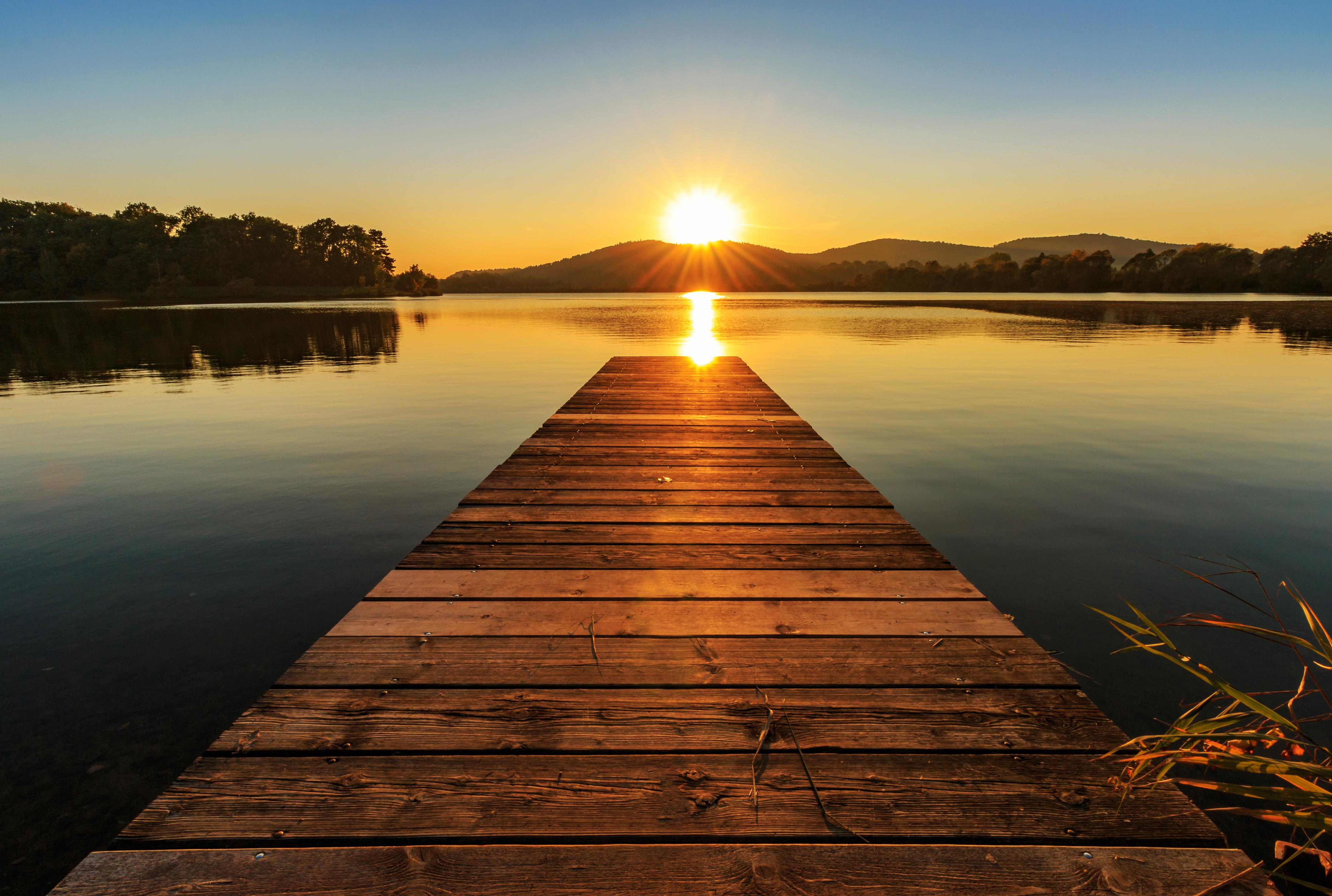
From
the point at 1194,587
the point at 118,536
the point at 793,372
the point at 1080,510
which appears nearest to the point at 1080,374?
the point at 793,372

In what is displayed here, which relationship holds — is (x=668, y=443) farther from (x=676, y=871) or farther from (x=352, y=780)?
(x=676, y=871)

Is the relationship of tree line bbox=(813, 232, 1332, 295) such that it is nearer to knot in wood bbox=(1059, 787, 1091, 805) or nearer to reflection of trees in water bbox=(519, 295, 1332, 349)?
reflection of trees in water bbox=(519, 295, 1332, 349)

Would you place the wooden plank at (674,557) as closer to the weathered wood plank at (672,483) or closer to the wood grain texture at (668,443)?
the weathered wood plank at (672,483)

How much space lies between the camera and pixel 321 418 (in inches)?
449

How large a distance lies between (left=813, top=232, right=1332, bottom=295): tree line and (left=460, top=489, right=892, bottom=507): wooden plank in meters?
102

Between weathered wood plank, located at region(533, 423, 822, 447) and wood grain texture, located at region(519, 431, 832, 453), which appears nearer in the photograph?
wood grain texture, located at region(519, 431, 832, 453)

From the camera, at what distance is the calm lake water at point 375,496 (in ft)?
11.5

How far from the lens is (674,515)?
4199 millimetres

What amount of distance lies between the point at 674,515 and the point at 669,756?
2296 mm

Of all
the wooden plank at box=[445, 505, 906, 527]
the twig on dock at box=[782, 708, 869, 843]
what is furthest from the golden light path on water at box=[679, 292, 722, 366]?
the twig on dock at box=[782, 708, 869, 843]

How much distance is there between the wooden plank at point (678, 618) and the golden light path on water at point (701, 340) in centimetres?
1094

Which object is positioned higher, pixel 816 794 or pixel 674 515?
Answer: pixel 674 515

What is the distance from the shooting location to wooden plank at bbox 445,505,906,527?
4.06 metres

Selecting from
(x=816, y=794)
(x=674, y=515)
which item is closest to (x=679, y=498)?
(x=674, y=515)
